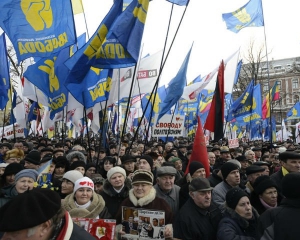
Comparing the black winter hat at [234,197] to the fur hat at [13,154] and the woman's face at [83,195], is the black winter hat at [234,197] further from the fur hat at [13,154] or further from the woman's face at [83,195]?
the fur hat at [13,154]

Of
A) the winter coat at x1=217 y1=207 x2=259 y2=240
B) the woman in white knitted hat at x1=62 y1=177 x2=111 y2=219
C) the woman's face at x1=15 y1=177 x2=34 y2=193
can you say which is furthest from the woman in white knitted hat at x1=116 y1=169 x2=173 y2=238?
the woman's face at x1=15 y1=177 x2=34 y2=193

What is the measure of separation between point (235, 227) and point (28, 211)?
2113mm

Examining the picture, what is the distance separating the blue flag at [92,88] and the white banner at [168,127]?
2.57 metres

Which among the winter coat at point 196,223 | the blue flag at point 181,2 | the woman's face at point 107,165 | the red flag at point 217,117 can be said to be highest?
the blue flag at point 181,2

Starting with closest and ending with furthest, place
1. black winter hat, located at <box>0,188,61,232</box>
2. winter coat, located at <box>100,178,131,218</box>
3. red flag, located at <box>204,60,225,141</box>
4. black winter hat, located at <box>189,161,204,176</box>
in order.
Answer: black winter hat, located at <box>0,188,61,232</box> → winter coat, located at <box>100,178,131,218</box> → black winter hat, located at <box>189,161,204,176</box> → red flag, located at <box>204,60,225,141</box>

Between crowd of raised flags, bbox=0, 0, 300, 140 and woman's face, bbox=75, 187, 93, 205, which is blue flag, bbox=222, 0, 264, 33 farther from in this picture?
woman's face, bbox=75, 187, 93, 205

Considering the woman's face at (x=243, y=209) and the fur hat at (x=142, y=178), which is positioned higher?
the fur hat at (x=142, y=178)

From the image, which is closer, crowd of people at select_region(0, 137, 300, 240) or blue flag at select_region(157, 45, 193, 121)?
crowd of people at select_region(0, 137, 300, 240)

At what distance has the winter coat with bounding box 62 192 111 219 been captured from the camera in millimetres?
3363

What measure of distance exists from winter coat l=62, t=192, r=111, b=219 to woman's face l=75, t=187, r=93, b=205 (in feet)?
0.16

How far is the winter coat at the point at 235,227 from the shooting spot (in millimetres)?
3070

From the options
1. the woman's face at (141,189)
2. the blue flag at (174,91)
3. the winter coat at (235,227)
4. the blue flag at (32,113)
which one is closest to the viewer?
the winter coat at (235,227)

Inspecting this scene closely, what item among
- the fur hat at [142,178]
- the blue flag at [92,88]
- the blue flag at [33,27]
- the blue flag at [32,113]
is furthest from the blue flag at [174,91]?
the blue flag at [32,113]

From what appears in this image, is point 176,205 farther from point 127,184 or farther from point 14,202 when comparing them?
point 14,202
